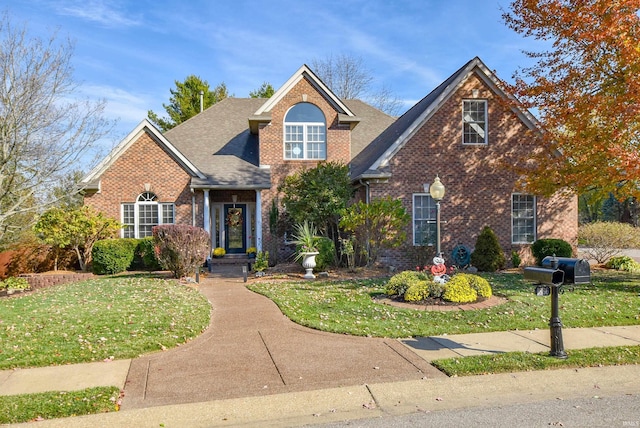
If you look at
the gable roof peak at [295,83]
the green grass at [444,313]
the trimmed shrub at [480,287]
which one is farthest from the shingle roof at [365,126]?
the trimmed shrub at [480,287]

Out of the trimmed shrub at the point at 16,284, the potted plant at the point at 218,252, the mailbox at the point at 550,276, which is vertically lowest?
the trimmed shrub at the point at 16,284

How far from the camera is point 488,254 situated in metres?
15.3

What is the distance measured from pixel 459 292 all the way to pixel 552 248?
7.76 meters

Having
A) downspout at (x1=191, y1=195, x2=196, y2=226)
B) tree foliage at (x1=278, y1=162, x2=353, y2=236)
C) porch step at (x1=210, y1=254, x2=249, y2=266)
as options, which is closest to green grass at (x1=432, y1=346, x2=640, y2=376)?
tree foliage at (x1=278, y1=162, x2=353, y2=236)

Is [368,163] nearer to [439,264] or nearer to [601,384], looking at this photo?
[439,264]

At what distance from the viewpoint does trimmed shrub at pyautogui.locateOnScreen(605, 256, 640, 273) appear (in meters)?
15.3

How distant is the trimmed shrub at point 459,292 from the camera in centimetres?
942

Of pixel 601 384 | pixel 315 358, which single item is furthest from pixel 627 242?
pixel 315 358

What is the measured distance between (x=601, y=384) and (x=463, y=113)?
12722 mm

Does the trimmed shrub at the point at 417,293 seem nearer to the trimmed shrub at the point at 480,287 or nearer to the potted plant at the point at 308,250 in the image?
the trimmed shrub at the point at 480,287

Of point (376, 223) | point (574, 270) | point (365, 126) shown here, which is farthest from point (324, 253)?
point (365, 126)

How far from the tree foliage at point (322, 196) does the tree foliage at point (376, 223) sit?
76cm

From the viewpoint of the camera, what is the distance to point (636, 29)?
35.0 feet

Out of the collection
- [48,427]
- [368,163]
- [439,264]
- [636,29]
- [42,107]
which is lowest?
[48,427]
